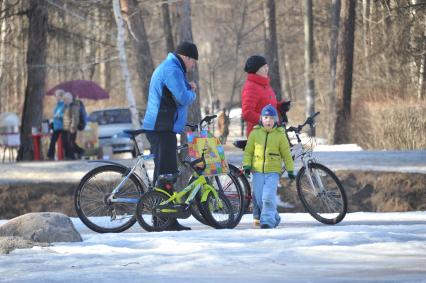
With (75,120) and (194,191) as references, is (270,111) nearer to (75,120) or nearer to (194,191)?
(194,191)

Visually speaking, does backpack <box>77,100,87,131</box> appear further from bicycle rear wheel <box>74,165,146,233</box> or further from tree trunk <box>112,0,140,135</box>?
bicycle rear wheel <box>74,165,146,233</box>

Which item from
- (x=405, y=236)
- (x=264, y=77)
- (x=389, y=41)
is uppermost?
(x=389, y=41)

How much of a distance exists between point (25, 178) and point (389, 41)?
1860 centimetres

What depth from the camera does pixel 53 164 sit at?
22.1 meters

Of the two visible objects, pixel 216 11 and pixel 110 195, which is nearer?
pixel 110 195

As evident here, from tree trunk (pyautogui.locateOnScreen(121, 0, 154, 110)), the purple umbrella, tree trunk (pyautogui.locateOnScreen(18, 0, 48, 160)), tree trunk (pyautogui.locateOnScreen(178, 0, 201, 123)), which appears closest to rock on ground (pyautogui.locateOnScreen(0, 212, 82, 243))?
tree trunk (pyautogui.locateOnScreen(178, 0, 201, 123))

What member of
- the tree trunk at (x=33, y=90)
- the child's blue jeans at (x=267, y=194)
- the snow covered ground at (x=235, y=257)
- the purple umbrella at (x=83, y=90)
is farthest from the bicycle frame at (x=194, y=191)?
the purple umbrella at (x=83, y=90)

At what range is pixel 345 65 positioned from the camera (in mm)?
31984

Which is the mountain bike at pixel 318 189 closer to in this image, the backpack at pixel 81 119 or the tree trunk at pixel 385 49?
the backpack at pixel 81 119

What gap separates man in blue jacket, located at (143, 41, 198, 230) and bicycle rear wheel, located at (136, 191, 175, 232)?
12 cm

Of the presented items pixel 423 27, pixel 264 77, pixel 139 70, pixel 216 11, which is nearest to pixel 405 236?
pixel 264 77

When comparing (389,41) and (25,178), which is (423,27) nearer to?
(389,41)

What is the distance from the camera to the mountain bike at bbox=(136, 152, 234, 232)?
1116 cm

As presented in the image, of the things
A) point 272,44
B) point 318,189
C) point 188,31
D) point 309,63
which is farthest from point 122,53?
point 309,63
